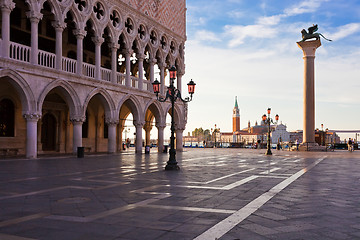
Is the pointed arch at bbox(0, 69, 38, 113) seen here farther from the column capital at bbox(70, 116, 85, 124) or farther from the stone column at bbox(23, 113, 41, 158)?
the column capital at bbox(70, 116, 85, 124)

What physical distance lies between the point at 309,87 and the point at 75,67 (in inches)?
841

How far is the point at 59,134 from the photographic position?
25.2 m

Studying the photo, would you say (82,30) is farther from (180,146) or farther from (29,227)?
(29,227)

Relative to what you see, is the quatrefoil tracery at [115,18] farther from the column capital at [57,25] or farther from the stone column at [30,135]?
the stone column at [30,135]

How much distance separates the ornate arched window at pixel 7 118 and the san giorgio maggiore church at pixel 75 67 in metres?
0.06

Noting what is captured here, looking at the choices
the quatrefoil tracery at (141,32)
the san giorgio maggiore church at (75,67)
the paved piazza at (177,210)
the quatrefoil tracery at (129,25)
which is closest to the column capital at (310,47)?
the san giorgio maggiore church at (75,67)

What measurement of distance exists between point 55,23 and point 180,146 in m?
16.8

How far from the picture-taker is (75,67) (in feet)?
70.2

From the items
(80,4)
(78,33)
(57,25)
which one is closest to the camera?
(57,25)

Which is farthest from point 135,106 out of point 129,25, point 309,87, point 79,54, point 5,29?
point 309,87

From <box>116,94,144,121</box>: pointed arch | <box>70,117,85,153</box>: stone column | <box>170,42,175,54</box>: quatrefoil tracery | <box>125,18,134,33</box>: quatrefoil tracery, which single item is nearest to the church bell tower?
<box>170,42,175,54</box>: quatrefoil tracery

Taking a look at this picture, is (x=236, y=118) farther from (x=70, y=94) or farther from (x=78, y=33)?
(x=70, y=94)

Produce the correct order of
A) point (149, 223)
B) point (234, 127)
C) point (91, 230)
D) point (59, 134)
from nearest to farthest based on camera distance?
point (91, 230), point (149, 223), point (59, 134), point (234, 127)

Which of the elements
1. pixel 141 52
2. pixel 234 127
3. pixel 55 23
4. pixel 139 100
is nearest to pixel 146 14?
pixel 141 52
